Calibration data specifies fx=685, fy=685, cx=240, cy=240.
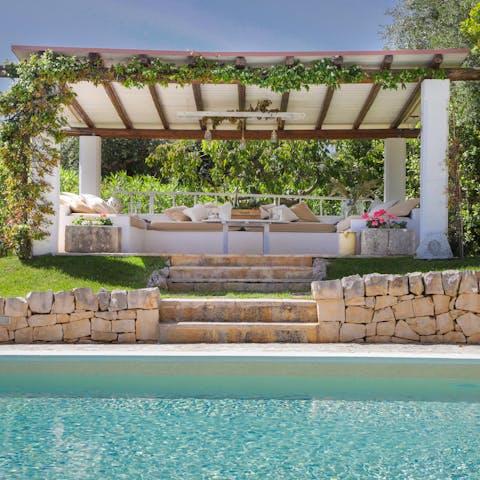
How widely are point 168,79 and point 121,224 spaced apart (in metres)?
2.51

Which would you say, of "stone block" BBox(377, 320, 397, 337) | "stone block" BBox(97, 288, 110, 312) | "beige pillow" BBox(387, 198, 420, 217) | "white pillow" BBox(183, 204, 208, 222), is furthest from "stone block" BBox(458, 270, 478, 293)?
"white pillow" BBox(183, 204, 208, 222)

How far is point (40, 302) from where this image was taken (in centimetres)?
732

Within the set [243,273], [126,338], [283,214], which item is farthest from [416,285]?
[283,214]

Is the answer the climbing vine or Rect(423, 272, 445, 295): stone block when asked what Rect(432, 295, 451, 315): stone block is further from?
the climbing vine

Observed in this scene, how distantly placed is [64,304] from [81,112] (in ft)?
23.0

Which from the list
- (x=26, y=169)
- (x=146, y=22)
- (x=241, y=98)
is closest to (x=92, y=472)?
(x=26, y=169)

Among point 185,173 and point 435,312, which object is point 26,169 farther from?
point 185,173

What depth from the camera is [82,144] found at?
14.6 m

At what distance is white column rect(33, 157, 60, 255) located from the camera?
1090 cm

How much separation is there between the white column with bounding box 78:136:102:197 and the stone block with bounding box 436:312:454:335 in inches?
358

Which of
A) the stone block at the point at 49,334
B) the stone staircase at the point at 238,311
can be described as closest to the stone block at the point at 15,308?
the stone block at the point at 49,334

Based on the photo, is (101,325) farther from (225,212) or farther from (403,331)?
(225,212)

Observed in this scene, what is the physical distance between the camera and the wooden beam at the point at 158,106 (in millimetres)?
12182

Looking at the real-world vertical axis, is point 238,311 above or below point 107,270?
below
